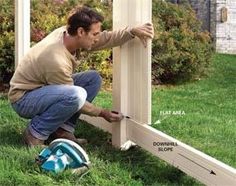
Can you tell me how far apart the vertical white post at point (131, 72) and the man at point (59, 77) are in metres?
0.06

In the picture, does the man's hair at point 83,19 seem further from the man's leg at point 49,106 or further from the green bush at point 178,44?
the green bush at point 178,44


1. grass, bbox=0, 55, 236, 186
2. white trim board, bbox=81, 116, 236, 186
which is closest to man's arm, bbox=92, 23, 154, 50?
white trim board, bbox=81, 116, 236, 186

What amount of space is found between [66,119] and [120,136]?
330 mm

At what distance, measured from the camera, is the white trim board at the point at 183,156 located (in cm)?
256

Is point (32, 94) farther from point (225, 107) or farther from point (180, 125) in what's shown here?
point (225, 107)

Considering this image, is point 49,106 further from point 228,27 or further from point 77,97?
point 228,27

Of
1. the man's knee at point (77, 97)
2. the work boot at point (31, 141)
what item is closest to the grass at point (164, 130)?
the work boot at point (31, 141)

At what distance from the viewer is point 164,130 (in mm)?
3516

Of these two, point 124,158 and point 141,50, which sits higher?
point 141,50

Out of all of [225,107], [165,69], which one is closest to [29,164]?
[225,107]

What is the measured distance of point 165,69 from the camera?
18.8ft

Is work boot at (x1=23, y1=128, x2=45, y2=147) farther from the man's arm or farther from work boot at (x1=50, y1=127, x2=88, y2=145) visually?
the man's arm

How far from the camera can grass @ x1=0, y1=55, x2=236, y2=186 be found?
2.86m

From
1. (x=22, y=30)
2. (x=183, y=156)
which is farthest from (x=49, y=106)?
(x=22, y=30)
